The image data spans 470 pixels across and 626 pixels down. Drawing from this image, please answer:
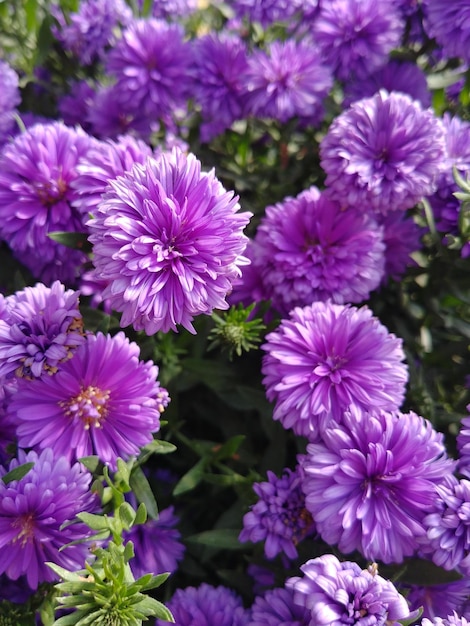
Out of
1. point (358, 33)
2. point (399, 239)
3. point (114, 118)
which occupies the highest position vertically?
point (358, 33)

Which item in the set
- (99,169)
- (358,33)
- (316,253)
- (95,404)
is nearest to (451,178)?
(316,253)

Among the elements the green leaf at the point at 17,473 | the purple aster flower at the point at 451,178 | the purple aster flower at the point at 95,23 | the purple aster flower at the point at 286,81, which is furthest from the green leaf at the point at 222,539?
the purple aster flower at the point at 95,23

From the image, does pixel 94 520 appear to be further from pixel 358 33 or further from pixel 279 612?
pixel 358 33

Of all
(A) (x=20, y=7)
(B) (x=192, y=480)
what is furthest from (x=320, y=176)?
(A) (x=20, y=7)

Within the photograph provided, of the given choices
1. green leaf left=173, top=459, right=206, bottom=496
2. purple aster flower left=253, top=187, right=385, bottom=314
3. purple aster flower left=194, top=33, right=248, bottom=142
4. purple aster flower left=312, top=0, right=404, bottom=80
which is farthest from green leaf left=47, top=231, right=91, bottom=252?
purple aster flower left=312, top=0, right=404, bottom=80

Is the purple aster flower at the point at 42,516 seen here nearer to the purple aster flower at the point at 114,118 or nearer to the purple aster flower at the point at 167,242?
the purple aster flower at the point at 167,242
